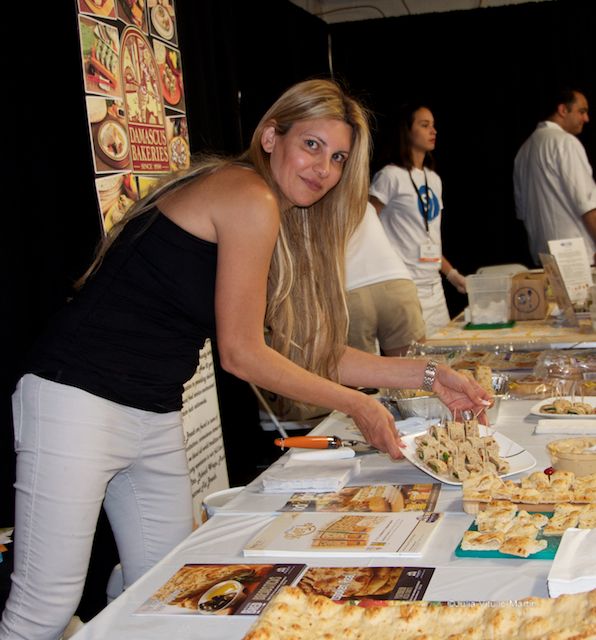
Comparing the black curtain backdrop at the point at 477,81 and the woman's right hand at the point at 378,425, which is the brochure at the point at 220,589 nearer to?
the woman's right hand at the point at 378,425

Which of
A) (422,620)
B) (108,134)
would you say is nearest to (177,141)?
(108,134)

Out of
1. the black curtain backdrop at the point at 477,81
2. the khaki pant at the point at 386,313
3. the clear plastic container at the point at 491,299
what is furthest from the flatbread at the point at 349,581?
the black curtain backdrop at the point at 477,81

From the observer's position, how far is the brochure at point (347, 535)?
4.52 feet

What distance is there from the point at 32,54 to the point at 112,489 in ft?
5.54

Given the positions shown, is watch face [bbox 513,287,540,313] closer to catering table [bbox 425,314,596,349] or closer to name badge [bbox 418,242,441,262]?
catering table [bbox 425,314,596,349]

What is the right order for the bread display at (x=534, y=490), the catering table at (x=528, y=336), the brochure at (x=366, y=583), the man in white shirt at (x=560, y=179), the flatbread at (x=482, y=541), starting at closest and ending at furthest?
the brochure at (x=366, y=583) < the flatbread at (x=482, y=541) < the bread display at (x=534, y=490) < the catering table at (x=528, y=336) < the man in white shirt at (x=560, y=179)

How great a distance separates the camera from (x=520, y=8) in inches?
282

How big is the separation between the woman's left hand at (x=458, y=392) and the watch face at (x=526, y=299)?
176 cm

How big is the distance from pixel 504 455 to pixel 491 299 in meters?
1.96

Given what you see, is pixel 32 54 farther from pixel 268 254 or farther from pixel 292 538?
pixel 292 538

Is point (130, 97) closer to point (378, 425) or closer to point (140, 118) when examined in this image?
point (140, 118)

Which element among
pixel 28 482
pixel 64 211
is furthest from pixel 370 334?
pixel 28 482

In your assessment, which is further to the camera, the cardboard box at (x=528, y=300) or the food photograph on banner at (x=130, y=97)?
the cardboard box at (x=528, y=300)

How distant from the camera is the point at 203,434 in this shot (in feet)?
12.1
